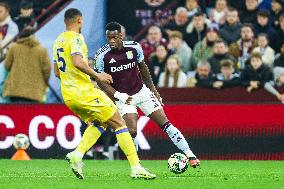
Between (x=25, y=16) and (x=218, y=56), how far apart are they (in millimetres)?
5125

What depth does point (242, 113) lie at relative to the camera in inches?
722

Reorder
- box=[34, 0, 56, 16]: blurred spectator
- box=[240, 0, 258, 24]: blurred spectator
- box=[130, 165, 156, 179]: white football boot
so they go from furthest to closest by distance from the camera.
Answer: box=[34, 0, 56, 16]: blurred spectator → box=[240, 0, 258, 24]: blurred spectator → box=[130, 165, 156, 179]: white football boot

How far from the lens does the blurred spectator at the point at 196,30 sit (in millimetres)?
20031

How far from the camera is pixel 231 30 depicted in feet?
65.3

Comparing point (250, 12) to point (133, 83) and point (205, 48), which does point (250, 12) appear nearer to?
point (205, 48)

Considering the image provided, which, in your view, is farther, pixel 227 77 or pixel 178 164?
pixel 227 77

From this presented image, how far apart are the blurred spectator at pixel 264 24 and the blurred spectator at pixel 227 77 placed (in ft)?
4.62

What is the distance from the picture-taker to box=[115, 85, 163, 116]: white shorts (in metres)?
14.5

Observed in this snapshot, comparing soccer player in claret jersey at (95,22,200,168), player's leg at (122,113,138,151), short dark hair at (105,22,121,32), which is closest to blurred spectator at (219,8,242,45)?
soccer player in claret jersey at (95,22,200,168)

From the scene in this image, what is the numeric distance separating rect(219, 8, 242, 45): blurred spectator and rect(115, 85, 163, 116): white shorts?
5431mm

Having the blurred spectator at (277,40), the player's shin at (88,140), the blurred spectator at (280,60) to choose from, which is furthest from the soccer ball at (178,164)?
the blurred spectator at (277,40)

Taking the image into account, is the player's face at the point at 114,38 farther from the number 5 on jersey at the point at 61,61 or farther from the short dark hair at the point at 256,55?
the short dark hair at the point at 256,55

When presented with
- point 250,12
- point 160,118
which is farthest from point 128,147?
point 250,12

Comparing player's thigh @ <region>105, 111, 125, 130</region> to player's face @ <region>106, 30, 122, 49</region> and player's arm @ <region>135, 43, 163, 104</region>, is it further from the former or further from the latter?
player's arm @ <region>135, 43, 163, 104</region>
